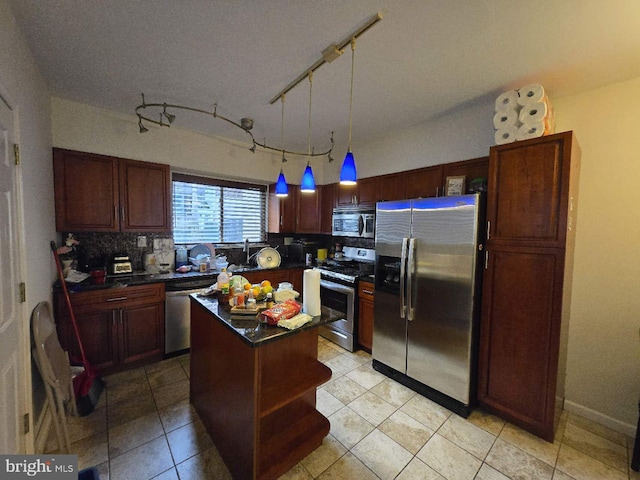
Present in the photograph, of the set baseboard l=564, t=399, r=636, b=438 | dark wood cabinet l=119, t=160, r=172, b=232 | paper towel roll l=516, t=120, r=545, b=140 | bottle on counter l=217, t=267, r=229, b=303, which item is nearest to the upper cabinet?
dark wood cabinet l=119, t=160, r=172, b=232

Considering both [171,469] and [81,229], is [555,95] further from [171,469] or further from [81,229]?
[81,229]

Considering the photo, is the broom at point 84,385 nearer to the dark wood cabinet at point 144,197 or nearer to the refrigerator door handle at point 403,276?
the dark wood cabinet at point 144,197

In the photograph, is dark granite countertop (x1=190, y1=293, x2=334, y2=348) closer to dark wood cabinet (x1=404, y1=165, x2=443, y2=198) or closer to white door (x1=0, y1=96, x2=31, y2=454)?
white door (x1=0, y1=96, x2=31, y2=454)

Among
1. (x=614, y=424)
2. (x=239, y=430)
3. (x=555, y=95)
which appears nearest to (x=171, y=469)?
(x=239, y=430)

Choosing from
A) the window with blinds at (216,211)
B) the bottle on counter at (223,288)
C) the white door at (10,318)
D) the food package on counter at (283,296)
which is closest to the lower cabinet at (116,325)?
the white door at (10,318)

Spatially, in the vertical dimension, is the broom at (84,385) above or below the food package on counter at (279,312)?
below

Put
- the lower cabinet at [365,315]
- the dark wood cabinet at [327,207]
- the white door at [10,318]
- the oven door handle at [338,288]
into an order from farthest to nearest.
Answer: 1. the dark wood cabinet at [327,207]
2. the oven door handle at [338,288]
3. the lower cabinet at [365,315]
4. the white door at [10,318]

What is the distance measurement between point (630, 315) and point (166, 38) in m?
3.79

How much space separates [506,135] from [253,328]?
2317 mm

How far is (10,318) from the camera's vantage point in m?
1.34

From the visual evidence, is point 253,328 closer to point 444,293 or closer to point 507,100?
point 444,293

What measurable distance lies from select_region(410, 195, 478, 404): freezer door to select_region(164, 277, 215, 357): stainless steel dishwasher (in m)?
2.40

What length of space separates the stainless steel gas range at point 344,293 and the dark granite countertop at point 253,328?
1458 mm

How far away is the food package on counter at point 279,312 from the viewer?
4.76 feet
